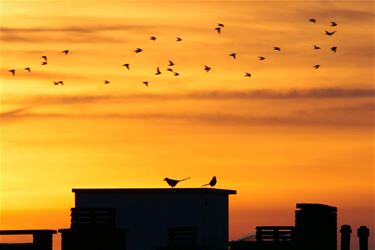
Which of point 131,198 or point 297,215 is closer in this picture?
point 297,215

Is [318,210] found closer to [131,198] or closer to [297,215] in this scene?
[297,215]

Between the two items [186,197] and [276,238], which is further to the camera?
[186,197]

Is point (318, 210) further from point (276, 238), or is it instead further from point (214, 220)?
point (214, 220)

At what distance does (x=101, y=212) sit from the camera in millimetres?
79750

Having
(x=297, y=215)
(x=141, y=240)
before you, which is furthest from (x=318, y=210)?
(x=141, y=240)

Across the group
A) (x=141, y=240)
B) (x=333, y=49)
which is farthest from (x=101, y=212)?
(x=333, y=49)

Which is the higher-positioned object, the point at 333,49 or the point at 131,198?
the point at 333,49

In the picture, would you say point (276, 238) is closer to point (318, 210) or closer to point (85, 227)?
point (318, 210)

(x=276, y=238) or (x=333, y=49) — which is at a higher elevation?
(x=333, y=49)

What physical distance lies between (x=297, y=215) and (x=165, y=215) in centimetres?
1187

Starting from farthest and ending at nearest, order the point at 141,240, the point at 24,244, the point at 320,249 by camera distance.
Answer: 1. the point at 141,240
2. the point at 320,249
3. the point at 24,244

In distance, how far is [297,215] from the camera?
80375mm

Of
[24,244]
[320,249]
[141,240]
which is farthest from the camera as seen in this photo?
[141,240]

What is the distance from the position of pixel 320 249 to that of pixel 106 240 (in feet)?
38.8
